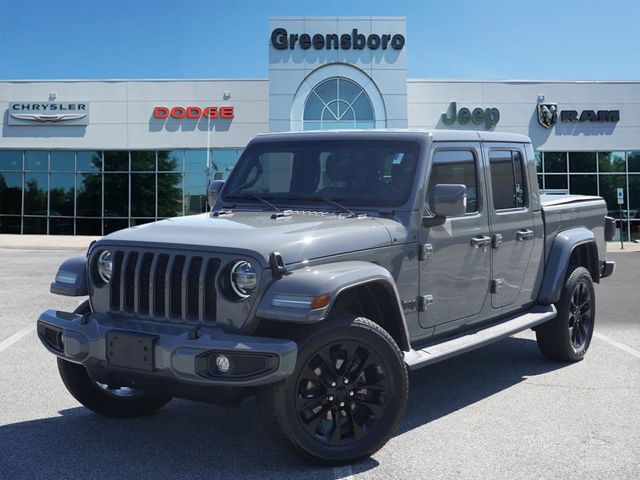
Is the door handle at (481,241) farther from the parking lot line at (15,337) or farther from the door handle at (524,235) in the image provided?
the parking lot line at (15,337)

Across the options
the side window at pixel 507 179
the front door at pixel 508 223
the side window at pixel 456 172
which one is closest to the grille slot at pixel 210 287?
the side window at pixel 456 172

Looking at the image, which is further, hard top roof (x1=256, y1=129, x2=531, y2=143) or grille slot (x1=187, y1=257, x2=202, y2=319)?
hard top roof (x1=256, y1=129, x2=531, y2=143)

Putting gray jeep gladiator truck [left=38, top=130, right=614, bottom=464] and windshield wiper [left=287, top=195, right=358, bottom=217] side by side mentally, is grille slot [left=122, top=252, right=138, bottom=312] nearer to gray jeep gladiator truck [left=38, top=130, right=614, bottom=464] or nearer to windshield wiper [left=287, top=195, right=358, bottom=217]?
gray jeep gladiator truck [left=38, top=130, right=614, bottom=464]

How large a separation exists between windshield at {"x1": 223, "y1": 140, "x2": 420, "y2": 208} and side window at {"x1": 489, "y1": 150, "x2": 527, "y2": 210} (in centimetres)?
107

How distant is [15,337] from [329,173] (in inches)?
184

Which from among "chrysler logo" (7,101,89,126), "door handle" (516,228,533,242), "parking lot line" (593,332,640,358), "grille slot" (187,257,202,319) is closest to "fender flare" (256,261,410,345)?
"grille slot" (187,257,202,319)

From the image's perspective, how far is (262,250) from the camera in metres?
4.00

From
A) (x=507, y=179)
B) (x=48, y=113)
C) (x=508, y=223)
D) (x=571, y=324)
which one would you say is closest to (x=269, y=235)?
(x=508, y=223)

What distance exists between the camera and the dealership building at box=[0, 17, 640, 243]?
105ft

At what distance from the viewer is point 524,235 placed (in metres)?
6.10

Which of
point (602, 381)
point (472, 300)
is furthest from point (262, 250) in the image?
point (602, 381)

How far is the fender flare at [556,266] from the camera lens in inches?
254

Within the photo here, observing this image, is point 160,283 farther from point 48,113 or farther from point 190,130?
point 48,113

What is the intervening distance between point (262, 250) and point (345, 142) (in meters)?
1.65
